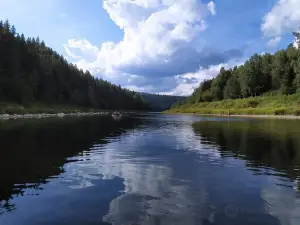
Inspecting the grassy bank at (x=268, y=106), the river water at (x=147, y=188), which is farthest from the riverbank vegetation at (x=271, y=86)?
the river water at (x=147, y=188)

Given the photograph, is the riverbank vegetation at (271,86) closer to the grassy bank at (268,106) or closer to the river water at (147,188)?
the grassy bank at (268,106)

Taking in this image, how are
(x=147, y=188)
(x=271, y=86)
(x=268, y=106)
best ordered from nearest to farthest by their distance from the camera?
(x=147, y=188)
(x=268, y=106)
(x=271, y=86)

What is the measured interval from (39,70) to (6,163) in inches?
6913

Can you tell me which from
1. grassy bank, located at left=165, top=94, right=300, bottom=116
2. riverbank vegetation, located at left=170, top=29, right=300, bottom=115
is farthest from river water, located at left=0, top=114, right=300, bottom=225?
riverbank vegetation, located at left=170, top=29, right=300, bottom=115

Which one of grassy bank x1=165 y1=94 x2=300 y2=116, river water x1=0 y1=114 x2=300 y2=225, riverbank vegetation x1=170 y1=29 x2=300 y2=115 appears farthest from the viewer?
riverbank vegetation x1=170 y1=29 x2=300 y2=115

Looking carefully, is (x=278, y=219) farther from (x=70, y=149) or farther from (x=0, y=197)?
(x=70, y=149)

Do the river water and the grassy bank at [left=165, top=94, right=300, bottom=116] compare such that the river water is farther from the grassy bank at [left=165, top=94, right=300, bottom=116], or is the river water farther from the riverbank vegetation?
the riverbank vegetation

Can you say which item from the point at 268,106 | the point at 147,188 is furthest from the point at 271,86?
the point at 147,188

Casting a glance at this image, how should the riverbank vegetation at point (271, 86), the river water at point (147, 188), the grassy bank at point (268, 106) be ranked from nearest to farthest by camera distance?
1. the river water at point (147, 188)
2. the grassy bank at point (268, 106)
3. the riverbank vegetation at point (271, 86)

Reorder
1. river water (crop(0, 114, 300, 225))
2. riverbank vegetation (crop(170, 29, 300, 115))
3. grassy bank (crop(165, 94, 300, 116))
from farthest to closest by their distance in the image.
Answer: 1. riverbank vegetation (crop(170, 29, 300, 115))
2. grassy bank (crop(165, 94, 300, 116))
3. river water (crop(0, 114, 300, 225))

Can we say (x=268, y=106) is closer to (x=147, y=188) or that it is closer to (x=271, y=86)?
(x=271, y=86)

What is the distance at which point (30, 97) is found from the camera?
14725 centimetres

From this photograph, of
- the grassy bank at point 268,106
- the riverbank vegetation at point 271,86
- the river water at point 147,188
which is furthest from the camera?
the riverbank vegetation at point 271,86

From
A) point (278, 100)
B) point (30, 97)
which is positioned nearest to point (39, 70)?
point (30, 97)
